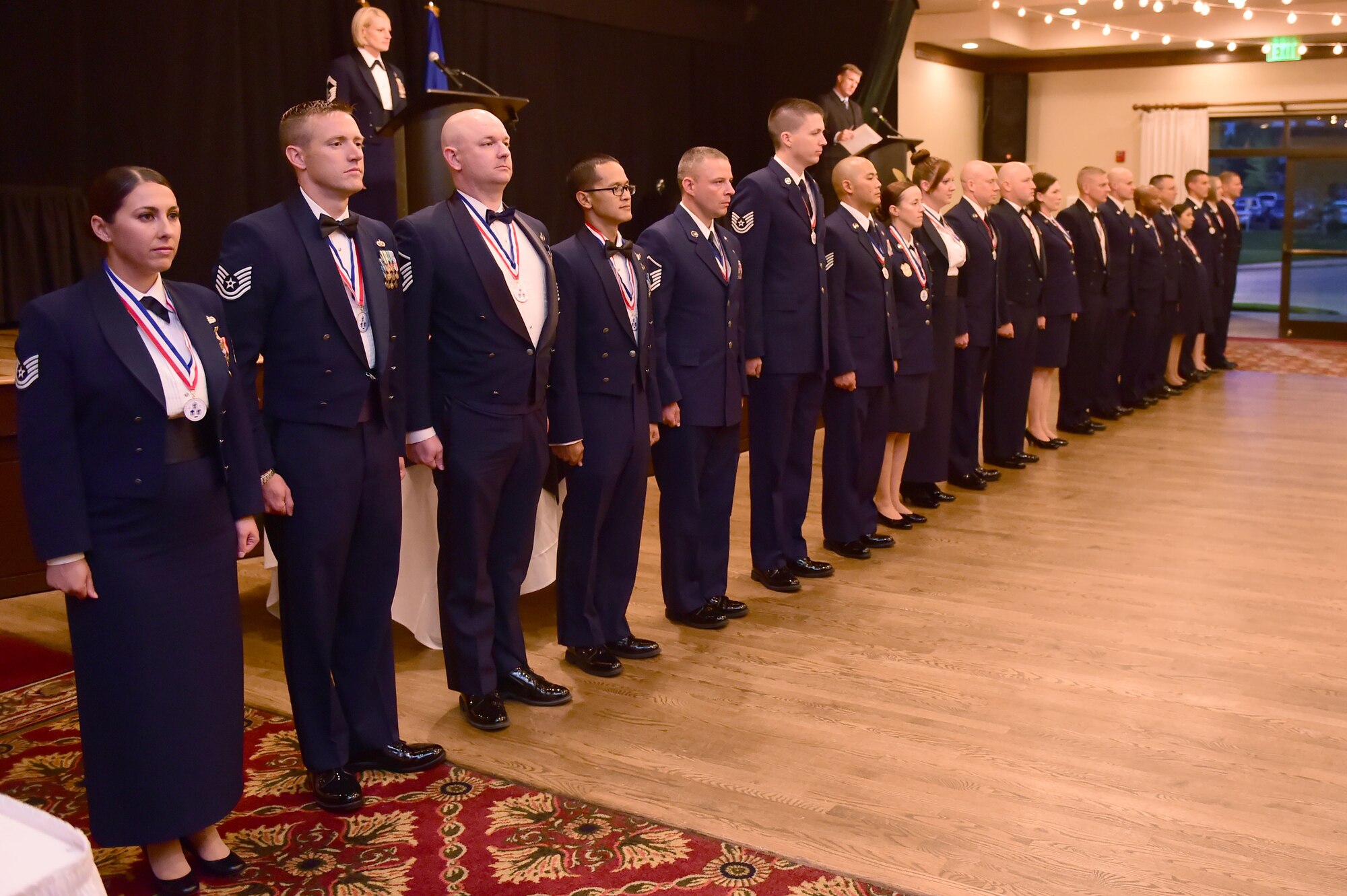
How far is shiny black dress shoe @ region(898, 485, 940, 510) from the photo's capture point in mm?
6004

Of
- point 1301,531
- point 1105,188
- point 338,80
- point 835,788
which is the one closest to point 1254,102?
point 1105,188

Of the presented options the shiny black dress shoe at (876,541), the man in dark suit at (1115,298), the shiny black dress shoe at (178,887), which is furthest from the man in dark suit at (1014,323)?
the shiny black dress shoe at (178,887)

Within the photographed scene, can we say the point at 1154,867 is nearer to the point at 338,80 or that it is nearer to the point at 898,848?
the point at 898,848

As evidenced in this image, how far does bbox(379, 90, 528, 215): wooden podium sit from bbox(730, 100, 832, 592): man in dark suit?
123 cm

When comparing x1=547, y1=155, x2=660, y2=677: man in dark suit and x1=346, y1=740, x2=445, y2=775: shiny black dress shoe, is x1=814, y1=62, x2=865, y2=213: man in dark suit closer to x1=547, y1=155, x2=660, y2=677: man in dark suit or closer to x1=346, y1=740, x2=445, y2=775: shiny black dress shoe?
x1=547, y1=155, x2=660, y2=677: man in dark suit

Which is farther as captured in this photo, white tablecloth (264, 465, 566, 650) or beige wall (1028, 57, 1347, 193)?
beige wall (1028, 57, 1347, 193)

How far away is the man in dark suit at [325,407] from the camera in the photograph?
285 centimetres

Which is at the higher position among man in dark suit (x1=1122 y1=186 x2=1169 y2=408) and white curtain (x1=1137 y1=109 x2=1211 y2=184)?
white curtain (x1=1137 y1=109 x2=1211 y2=184)

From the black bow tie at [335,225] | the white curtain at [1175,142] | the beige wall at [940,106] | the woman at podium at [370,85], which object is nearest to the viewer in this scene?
the black bow tie at [335,225]

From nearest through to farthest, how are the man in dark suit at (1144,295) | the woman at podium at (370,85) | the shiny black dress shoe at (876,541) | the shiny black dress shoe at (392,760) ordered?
the shiny black dress shoe at (392,760), the shiny black dress shoe at (876,541), the woman at podium at (370,85), the man in dark suit at (1144,295)

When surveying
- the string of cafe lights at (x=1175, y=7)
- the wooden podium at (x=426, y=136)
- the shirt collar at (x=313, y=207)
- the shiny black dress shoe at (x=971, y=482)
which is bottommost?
the shiny black dress shoe at (x=971, y=482)

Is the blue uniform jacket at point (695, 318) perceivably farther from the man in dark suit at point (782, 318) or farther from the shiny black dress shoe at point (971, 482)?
the shiny black dress shoe at point (971, 482)

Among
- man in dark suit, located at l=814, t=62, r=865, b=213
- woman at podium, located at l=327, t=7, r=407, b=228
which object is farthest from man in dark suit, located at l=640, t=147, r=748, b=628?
man in dark suit, located at l=814, t=62, r=865, b=213

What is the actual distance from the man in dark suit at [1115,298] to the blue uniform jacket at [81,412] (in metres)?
6.80
